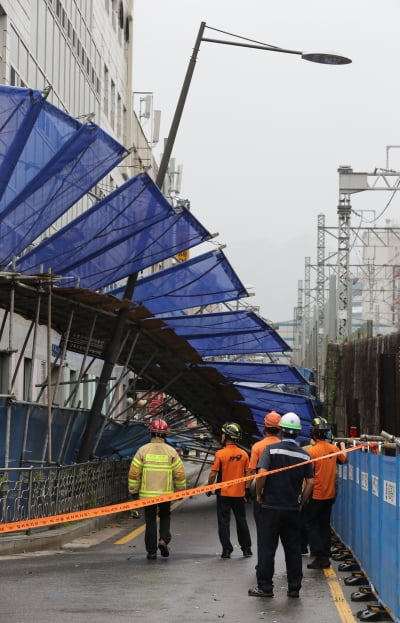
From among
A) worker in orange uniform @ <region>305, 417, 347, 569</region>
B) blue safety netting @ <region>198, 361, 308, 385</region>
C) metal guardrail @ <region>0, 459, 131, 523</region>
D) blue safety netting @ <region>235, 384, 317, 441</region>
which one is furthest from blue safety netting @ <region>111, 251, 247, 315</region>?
worker in orange uniform @ <region>305, 417, 347, 569</region>

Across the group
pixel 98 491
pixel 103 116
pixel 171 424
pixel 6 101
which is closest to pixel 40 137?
pixel 6 101

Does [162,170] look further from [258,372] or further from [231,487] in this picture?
[258,372]

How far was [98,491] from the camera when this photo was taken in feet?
72.0

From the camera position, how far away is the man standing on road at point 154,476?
15141 mm

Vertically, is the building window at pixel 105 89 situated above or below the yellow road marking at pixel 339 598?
above

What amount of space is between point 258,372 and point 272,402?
1858mm

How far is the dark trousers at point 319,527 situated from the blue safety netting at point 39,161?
206 inches

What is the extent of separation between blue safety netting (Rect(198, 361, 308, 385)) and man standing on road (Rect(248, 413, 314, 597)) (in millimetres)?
16506

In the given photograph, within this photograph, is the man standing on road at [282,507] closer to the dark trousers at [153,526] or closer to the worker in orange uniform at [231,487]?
the dark trousers at [153,526]

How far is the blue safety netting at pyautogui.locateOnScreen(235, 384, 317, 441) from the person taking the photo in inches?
1229

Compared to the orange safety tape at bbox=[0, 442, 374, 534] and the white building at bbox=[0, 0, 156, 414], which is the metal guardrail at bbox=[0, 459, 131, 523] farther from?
the orange safety tape at bbox=[0, 442, 374, 534]

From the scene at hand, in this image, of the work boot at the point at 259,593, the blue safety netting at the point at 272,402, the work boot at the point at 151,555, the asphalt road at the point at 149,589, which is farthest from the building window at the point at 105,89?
the work boot at the point at 259,593

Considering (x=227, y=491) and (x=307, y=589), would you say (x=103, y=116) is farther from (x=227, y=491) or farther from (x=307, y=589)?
(x=307, y=589)

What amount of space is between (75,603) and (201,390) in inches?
806
